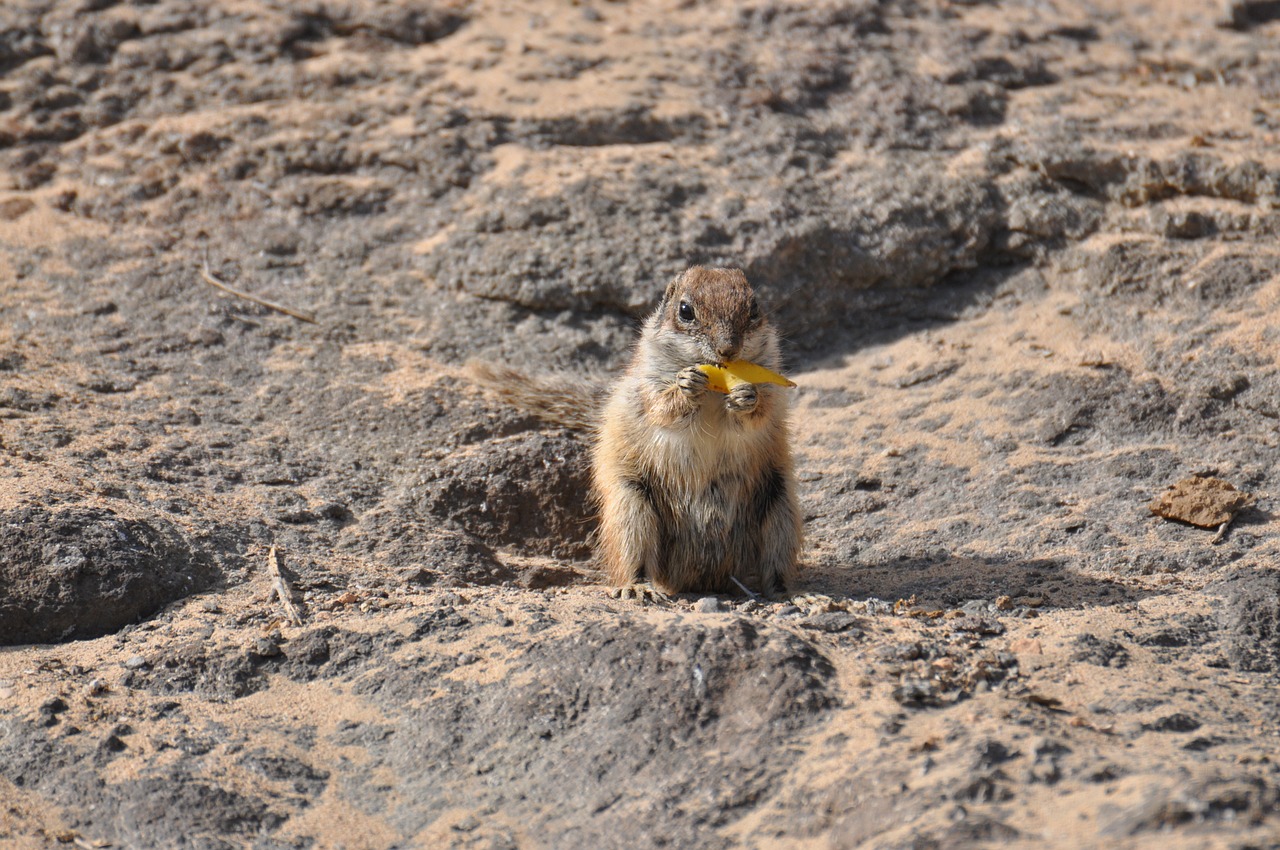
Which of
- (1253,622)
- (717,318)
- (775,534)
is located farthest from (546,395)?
(1253,622)

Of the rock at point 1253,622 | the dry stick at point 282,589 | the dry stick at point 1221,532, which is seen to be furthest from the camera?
the dry stick at point 1221,532

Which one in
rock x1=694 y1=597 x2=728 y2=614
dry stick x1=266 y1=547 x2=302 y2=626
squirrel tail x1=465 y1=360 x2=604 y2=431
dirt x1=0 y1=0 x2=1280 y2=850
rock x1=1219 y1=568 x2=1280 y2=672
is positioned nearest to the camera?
dirt x1=0 y1=0 x2=1280 y2=850

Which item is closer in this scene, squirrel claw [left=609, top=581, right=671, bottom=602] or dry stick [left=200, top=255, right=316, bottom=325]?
squirrel claw [left=609, top=581, right=671, bottom=602]

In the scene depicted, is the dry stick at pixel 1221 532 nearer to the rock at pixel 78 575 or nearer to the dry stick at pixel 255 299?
the rock at pixel 78 575

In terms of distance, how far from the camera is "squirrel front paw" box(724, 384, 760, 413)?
4.42m

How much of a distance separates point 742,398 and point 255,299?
3.05 metres

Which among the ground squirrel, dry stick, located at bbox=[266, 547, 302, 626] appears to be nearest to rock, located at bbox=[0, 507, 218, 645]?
dry stick, located at bbox=[266, 547, 302, 626]

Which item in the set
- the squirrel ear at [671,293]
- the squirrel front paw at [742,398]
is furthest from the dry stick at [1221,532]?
the squirrel ear at [671,293]

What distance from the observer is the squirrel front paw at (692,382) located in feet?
14.7

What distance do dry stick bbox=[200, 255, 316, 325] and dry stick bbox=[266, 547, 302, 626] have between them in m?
2.10

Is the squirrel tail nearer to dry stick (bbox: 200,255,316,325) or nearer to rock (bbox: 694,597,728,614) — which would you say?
dry stick (bbox: 200,255,316,325)

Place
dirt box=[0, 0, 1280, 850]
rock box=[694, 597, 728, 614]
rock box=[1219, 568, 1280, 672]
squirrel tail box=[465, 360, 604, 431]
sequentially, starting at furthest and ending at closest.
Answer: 1. squirrel tail box=[465, 360, 604, 431]
2. rock box=[694, 597, 728, 614]
3. rock box=[1219, 568, 1280, 672]
4. dirt box=[0, 0, 1280, 850]

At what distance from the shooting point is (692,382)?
4.48 meters

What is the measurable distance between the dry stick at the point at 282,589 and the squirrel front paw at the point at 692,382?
5.21 feet
